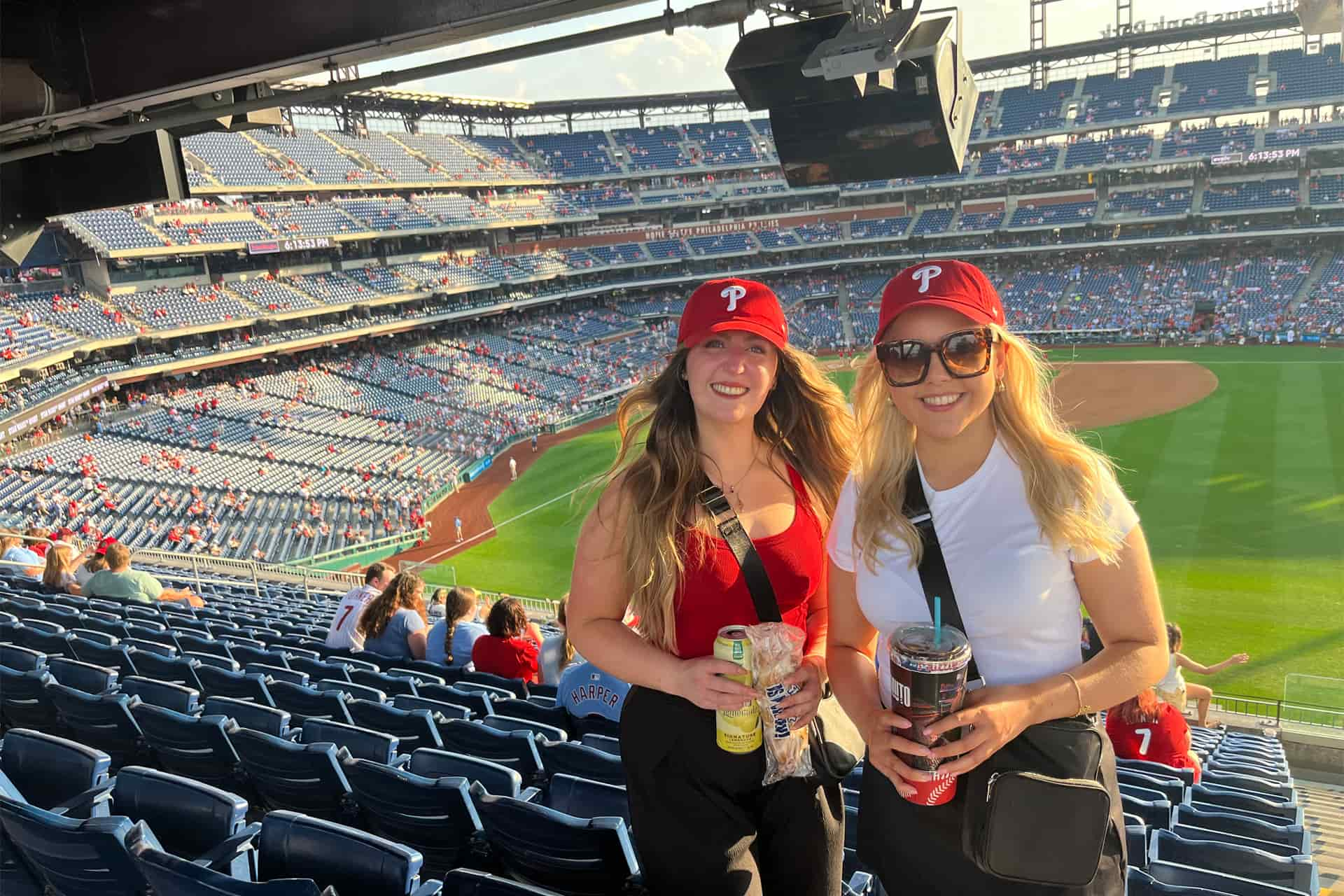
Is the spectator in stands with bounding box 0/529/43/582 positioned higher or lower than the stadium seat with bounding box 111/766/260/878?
lower

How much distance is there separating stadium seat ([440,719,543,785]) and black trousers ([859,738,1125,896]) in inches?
103

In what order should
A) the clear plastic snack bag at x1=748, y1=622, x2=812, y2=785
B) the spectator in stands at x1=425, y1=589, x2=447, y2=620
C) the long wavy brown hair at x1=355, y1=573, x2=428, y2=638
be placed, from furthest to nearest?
the spectator in stands at x1=425, y1=589, x2=447, y2=620 < the long wavy brown hair at x1=355, y1=573, x2=428, y2=638 < the clear plastic snack bag at x1=748, y1=622, x2=812, y2=785

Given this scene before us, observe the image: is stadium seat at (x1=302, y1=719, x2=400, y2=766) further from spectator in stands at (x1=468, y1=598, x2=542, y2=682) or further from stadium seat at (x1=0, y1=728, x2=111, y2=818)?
spectator in stands at (x1=468, y1=598, x2=542, y2=682)

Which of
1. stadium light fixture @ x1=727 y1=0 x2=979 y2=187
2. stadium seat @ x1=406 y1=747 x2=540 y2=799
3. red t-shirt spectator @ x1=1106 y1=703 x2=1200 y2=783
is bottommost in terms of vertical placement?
red t-shirt spectator @ x1=1106 y1=703 x2=1200 y2=783

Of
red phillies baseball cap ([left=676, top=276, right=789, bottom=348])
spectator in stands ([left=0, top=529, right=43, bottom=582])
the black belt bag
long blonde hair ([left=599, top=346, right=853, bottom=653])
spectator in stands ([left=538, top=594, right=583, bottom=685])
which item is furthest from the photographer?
spectator in stands ([left=0, top=529, right=43, bottom=582])

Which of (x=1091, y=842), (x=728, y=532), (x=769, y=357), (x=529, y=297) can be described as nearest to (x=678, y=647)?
(x=728, y=532)

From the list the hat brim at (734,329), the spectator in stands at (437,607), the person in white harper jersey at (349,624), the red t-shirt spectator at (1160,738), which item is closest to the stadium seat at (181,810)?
the hat brim at (734,329)

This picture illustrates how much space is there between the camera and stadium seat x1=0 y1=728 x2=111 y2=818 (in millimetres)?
3732

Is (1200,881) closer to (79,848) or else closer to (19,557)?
(79,848)

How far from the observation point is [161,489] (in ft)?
85.3

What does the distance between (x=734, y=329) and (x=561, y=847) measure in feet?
6.03

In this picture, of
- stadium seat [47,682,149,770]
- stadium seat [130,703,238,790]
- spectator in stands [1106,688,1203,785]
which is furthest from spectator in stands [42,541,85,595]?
spectator in stands [1106,688,1203,785]

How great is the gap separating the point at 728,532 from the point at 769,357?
1.88ft

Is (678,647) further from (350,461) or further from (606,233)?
(606,233)
